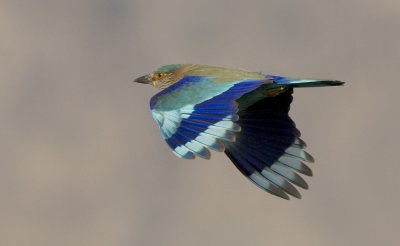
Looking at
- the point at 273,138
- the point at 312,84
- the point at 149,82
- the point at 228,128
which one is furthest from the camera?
the point at 149,82

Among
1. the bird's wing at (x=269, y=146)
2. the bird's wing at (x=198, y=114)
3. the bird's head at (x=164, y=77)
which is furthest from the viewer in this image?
the bird's head at (x=164, y=77)

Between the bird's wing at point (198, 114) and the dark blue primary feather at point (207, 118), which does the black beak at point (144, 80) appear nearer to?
the bird's wing at point (198, 114)

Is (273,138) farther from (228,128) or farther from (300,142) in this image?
(228,128)

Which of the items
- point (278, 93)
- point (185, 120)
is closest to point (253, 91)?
point (278, 93)

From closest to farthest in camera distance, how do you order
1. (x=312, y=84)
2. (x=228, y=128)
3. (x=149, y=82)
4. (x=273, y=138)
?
1. (x=228, y=128)
2. (x=312, y=84)
3. (x=273, y=138)
4. (x=149, y=82)

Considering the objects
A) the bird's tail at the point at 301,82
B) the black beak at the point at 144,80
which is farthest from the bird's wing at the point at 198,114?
the black beak at the point at 144,80
